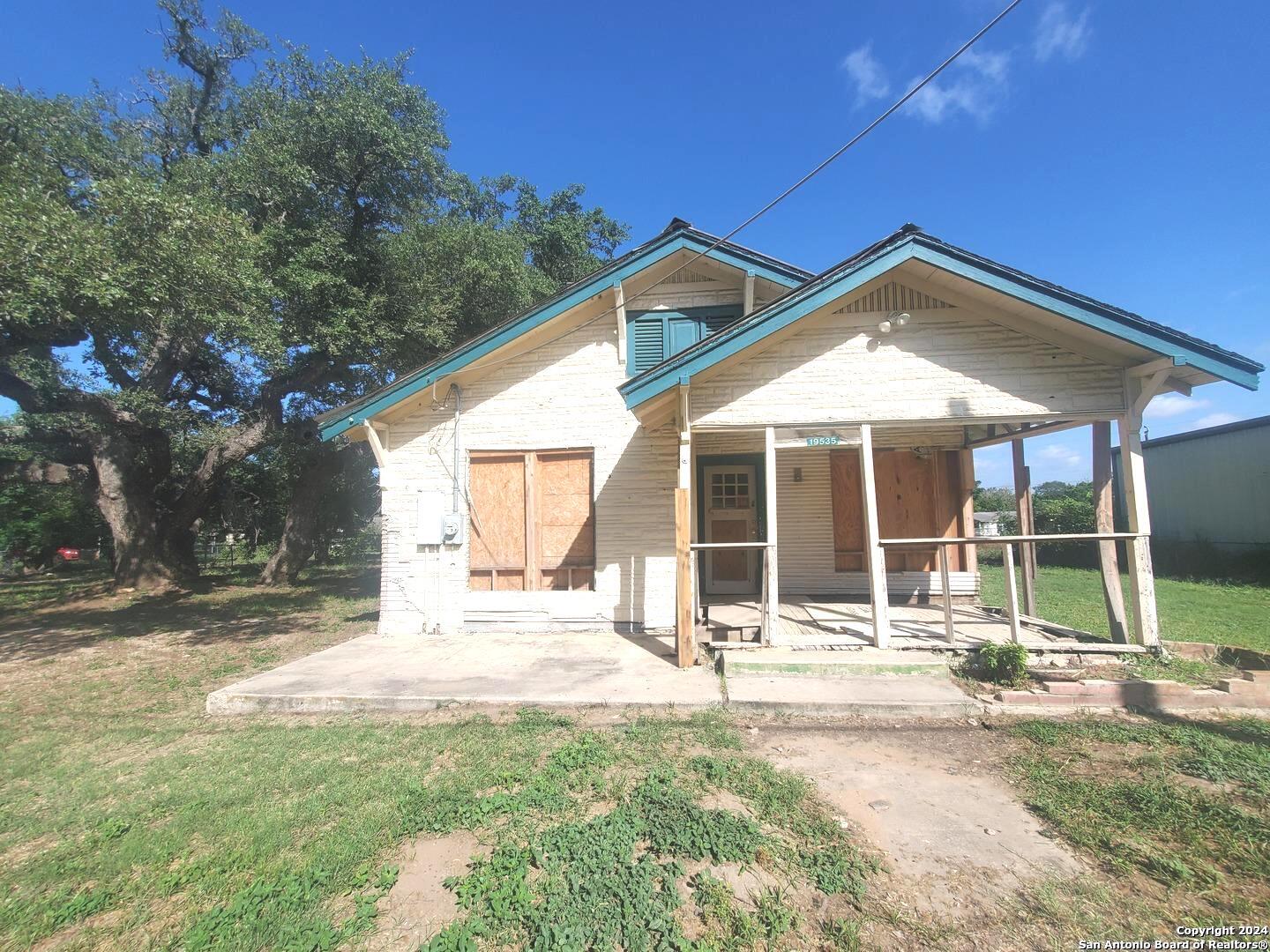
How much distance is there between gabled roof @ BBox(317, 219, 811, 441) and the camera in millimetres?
7637

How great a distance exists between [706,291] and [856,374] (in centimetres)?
314

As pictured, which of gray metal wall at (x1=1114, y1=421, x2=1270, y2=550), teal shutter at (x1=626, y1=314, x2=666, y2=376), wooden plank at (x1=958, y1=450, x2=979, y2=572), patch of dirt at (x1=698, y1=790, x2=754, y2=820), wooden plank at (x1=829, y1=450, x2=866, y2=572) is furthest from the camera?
gray metal wall at (x1=1114, y1=421, x2=1270, y2=550)

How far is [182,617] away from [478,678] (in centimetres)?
947

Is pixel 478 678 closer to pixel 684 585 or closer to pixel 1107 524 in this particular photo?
pixel 684 585

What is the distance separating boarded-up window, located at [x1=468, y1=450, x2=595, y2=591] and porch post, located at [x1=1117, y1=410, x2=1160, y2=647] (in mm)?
6398

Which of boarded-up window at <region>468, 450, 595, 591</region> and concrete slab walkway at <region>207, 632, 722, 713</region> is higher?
boarded-up window at <region>468, 450, 595, 591</region>

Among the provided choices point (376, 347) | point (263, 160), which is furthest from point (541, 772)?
point (263, 160)

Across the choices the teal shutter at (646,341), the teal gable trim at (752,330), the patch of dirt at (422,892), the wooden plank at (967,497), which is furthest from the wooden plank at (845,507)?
the patch of dirt at (422,892)

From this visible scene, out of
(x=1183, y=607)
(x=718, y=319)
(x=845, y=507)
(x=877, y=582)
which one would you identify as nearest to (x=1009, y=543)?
(x=877, y=582)

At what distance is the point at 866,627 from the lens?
6664mm

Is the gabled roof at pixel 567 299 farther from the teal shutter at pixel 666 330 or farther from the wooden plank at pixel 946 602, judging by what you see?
the wooden plank at pixel 946 602

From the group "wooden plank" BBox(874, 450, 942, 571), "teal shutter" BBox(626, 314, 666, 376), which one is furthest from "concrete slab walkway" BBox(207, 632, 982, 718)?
"teal shutter" BBox(626, 314, 666, 376)

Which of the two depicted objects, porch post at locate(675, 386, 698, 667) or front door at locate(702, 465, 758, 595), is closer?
porch post at locate(675, 386, 698, 667)

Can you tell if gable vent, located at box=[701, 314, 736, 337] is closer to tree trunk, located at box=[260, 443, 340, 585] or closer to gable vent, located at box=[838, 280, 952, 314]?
gable vent, located at box=[838, 280, 952, 314]
